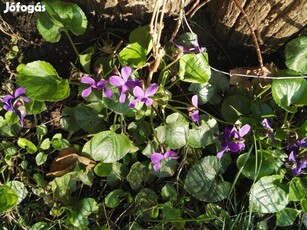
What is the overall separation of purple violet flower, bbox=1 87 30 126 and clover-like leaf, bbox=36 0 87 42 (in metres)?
0.20

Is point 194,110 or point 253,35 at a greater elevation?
point 253,35

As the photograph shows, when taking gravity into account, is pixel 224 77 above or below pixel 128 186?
above

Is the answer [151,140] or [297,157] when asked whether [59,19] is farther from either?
[297,157]

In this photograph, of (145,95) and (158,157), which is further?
(158,157)

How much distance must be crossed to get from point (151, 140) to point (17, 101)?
0.44m

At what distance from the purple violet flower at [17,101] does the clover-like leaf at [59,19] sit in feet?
0.65

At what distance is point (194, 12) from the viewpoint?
162cm

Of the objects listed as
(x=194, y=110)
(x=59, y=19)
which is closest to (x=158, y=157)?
(x=194, y=110)

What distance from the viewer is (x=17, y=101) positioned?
5.04ft

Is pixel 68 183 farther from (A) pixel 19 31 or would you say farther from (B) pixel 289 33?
(B) pixel 289 33

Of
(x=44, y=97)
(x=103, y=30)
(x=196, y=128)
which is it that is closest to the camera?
(x=44, y=97)

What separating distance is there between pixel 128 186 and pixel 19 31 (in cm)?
66

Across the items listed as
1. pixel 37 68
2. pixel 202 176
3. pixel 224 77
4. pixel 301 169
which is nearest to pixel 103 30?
pixel 37 68

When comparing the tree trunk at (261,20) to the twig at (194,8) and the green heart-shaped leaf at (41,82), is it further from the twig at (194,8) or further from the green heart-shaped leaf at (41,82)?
the green heart-shaped leaf at (41,82)
